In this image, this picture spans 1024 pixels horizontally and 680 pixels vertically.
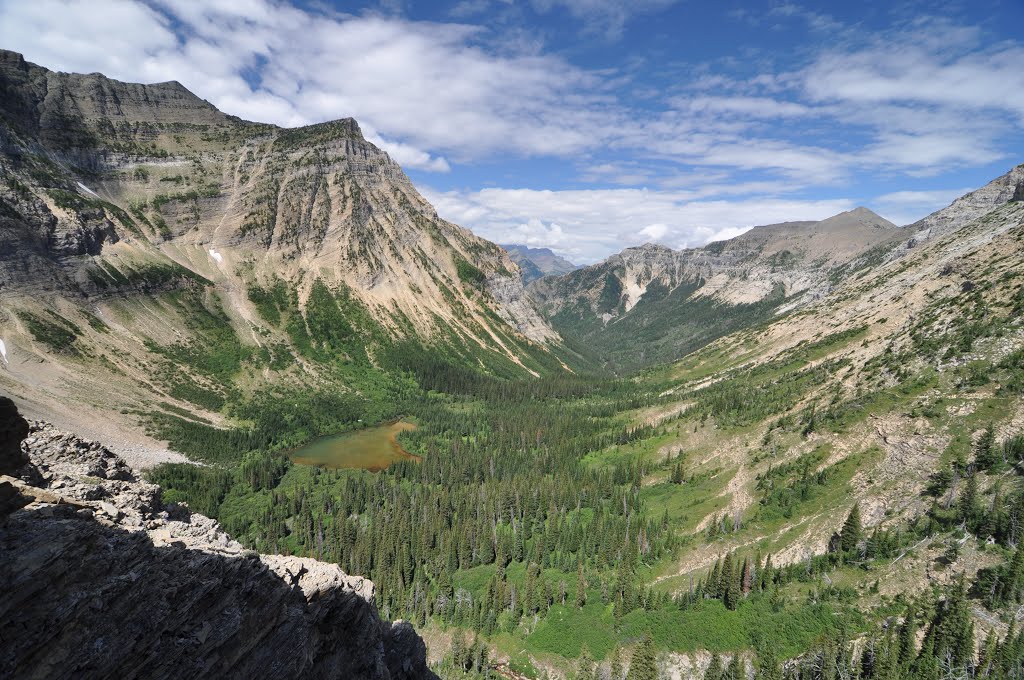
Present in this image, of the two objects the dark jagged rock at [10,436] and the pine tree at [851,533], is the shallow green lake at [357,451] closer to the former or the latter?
the pine tree at [851,533]

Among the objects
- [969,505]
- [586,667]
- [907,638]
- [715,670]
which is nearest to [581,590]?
[586,667]

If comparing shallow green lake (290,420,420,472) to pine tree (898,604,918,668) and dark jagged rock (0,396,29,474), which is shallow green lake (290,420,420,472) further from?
dark jagged rock (0,396,29,474)

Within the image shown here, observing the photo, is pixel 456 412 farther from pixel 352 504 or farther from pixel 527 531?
pixel 527 531

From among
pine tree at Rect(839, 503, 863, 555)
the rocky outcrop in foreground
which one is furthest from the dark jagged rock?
pine tree at Rect(839, 503, 863, 555)

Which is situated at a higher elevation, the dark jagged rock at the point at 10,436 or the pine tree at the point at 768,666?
the dark jagged rock at the point at 10,436

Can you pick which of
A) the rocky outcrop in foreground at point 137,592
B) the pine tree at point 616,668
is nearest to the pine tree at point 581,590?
the pine tree at point 616,668

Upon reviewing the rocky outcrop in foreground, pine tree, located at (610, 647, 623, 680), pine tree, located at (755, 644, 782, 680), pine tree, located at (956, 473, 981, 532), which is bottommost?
pine tree, located at (610, 647, 623, 680)

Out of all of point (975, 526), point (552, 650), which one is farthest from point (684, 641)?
point (975, 526)
